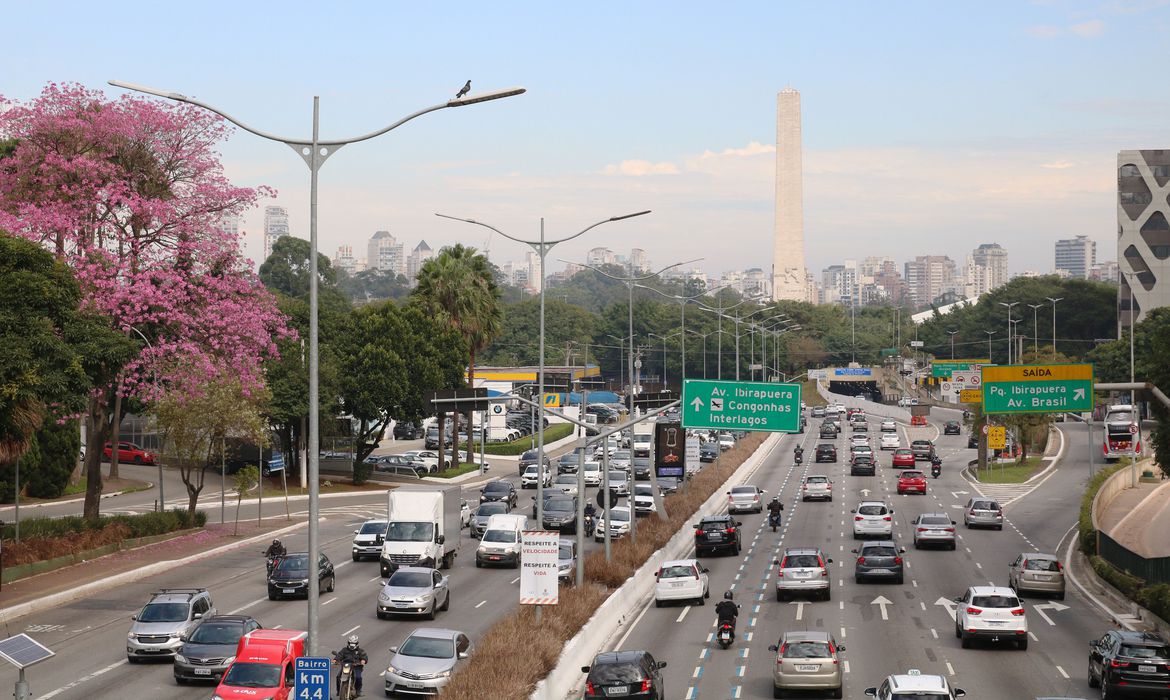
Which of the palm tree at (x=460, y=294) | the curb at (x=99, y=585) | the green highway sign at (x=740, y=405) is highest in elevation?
the palm tree at (x=460, y=294)

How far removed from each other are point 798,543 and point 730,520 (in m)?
4.09

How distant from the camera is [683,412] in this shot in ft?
139

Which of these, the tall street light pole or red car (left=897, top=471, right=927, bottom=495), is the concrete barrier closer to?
the tall street light pole


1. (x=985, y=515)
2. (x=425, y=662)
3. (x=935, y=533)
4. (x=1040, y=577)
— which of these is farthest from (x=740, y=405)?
(x=985, y=515)

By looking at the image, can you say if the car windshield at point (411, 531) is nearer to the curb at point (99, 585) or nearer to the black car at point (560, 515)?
the curb at point (99, 585)

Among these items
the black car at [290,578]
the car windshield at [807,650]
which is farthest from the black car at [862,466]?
the car windshield at [807,650]

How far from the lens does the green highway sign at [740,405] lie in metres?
41.7

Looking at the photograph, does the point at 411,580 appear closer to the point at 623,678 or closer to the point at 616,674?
the point at 616,674

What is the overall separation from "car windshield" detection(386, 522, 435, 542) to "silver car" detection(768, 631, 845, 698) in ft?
66.6

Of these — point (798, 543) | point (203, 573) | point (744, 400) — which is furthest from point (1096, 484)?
point (203, 573)

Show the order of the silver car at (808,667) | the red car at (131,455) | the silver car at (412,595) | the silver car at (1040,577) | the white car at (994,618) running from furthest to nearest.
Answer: the red car at (131,455)
the silver car at (1040,577)
the silver car at (412,595)
the white car at (994,618)
the silver car at (808,667)

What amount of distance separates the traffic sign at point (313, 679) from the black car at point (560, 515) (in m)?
39.5

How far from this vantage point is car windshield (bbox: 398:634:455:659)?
27.6 m

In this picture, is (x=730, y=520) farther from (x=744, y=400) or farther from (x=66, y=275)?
(x=66, y=275)
